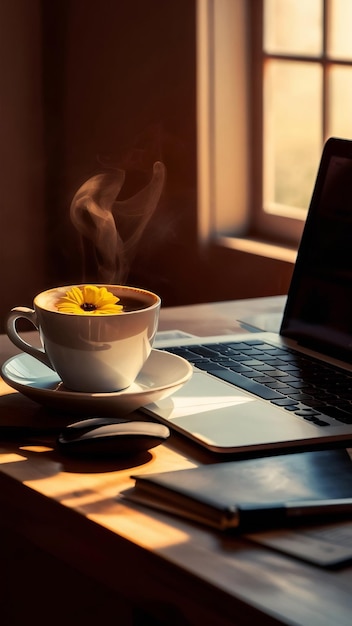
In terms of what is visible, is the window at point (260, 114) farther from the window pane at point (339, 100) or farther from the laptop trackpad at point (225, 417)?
the laptop trackpad at point (225, 417)

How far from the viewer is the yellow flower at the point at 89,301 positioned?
0.96m

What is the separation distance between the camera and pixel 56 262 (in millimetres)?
2934

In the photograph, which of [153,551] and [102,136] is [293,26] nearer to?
[102,136]

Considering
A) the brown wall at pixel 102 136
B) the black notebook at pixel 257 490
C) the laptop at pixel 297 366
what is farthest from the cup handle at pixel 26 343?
the brown wall at pixel 102 136

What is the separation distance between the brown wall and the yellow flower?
1223mm

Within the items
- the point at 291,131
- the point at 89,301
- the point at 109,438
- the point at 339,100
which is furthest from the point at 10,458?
the point at 291,131

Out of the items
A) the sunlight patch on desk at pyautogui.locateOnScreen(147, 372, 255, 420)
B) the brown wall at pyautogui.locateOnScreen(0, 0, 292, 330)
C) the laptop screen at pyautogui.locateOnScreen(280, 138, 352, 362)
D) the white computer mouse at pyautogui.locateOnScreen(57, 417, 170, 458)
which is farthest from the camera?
the brown wall at pyautogui.locateOnScreen(0, 0, 292, 330)

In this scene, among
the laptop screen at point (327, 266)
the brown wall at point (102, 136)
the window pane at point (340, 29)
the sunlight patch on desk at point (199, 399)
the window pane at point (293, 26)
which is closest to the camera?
the sunlight patch on desk at point (199, 399)

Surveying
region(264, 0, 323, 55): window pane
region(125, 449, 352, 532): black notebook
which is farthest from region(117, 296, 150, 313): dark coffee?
region(264, 0, 323, 55): window pane

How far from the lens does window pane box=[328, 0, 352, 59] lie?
6.80 ft

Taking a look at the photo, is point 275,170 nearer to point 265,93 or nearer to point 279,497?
point 265,93

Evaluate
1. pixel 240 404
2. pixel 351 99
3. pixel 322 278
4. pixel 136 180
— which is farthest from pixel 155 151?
pixel 240 404

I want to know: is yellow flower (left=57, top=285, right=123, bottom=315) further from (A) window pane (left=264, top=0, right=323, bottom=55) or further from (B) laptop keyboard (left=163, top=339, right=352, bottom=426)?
(A) window pane (left=264, top=0, right=323, bottom=55)

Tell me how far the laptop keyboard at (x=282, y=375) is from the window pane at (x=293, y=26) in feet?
3.88
